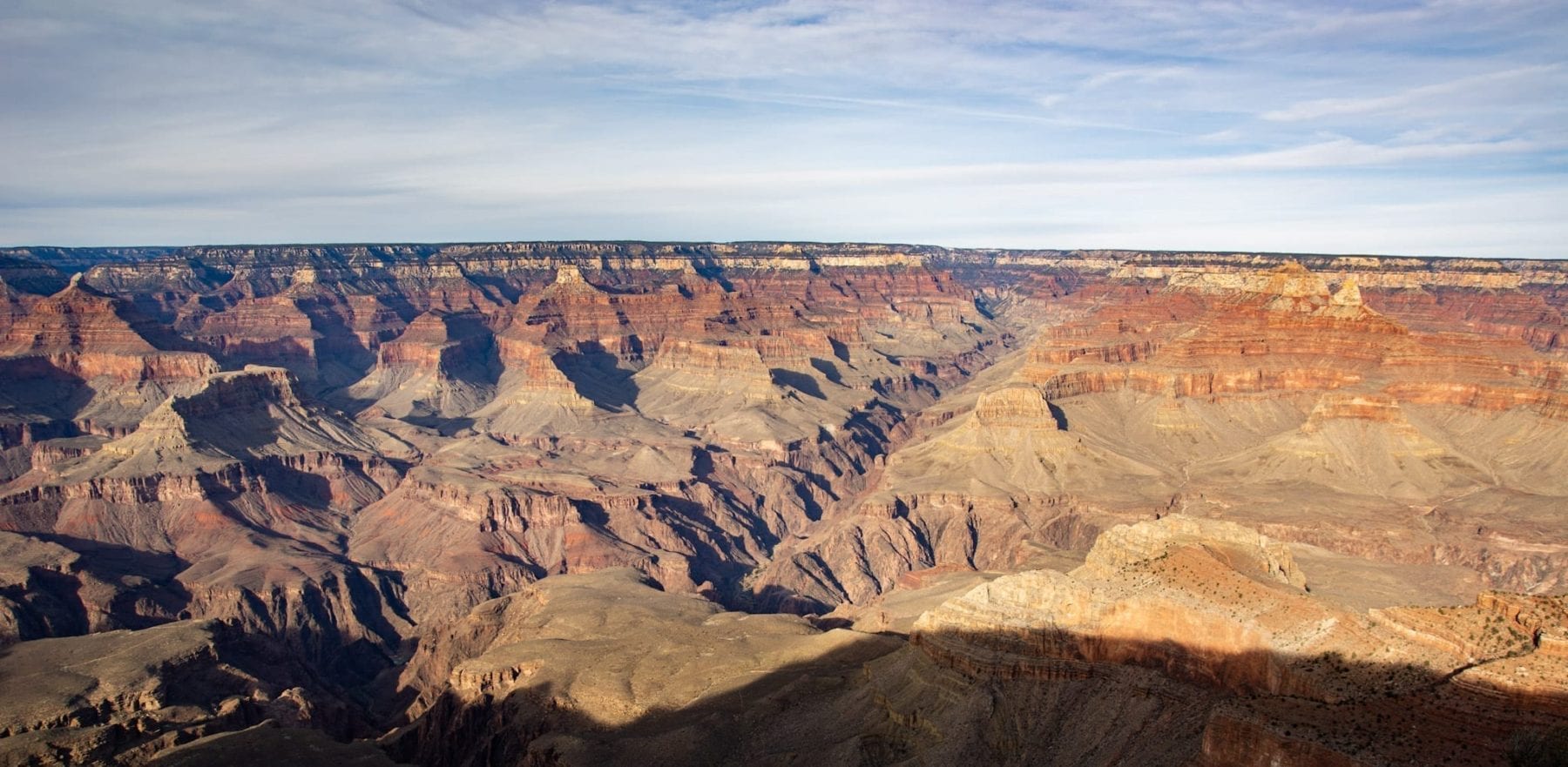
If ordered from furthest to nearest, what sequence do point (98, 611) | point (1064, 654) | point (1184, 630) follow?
point (98, 611) → point (1064, 654) → point (1184, 630)

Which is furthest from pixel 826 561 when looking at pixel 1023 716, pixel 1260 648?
pixel 1260 648

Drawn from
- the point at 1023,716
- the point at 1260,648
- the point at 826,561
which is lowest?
the point at 826,561

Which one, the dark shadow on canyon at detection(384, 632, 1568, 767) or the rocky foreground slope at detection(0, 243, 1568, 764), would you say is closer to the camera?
the dark shadow on canyon at detection(384, 632, 1568, 767)

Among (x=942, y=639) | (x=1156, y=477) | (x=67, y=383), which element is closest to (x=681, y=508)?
(x=1156, y=477)

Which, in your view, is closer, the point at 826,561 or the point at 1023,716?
the point at 1023,716

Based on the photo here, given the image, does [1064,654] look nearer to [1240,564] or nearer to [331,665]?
[1240,564]

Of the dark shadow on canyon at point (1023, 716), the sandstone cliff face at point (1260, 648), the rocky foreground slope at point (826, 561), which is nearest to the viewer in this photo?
the dark shadow on canyon at point (1023, 716)

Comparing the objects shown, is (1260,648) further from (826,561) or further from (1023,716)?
(826,561)

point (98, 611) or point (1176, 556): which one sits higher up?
point (1176, 556)
